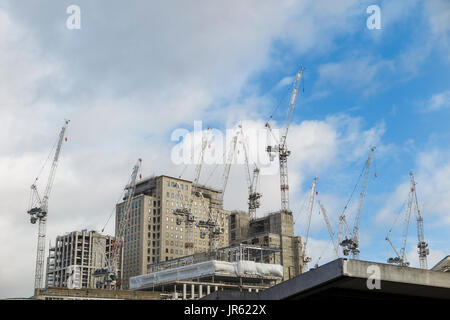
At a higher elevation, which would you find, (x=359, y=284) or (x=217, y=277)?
(x=217, y=277)

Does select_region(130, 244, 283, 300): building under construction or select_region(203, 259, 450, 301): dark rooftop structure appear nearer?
select_region(203, 259, 450, 301): dark rooftop structure

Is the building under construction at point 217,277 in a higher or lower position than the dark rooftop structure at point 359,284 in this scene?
higher

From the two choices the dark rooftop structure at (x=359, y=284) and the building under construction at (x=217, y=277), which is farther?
the building under construction at (x=217, y=277)

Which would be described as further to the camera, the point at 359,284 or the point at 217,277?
the point at 217,277

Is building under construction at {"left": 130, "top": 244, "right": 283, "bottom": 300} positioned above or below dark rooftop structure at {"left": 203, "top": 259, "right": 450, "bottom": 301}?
above

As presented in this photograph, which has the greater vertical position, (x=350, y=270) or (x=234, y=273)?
(x=234, y=273)

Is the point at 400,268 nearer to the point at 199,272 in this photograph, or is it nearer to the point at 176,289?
the point at 199,272
